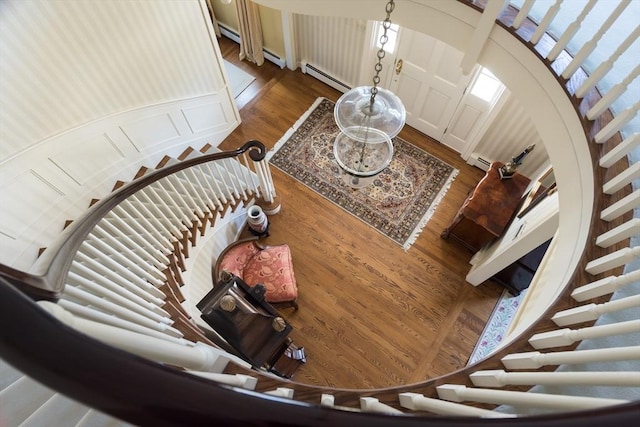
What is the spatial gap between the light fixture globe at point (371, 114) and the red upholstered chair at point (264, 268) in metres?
2.22

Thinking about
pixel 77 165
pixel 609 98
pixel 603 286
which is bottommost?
pixel 77 165

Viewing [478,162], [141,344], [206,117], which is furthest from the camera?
[478,162]

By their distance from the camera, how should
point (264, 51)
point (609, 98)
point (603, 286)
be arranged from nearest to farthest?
point (603, 286) → point (609, 98) → point (264, 51)

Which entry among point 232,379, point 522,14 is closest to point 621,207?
point 522,14

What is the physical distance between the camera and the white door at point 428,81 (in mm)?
3926

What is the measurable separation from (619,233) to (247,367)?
1572 mm

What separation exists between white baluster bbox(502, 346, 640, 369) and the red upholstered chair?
2393 millimetres

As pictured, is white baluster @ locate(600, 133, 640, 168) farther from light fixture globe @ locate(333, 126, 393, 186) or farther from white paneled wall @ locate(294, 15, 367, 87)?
white paneled wall @ locate(294, 15, 367, 87)

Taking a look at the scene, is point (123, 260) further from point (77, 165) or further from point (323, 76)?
point (323, 76)

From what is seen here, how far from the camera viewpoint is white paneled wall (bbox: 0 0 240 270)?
2.41 meters

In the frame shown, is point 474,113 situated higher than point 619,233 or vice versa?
point 474,113

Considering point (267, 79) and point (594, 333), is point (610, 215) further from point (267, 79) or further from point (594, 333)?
point (267, 79)

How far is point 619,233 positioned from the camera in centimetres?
141

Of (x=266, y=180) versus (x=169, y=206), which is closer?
(x=169, y=206)
